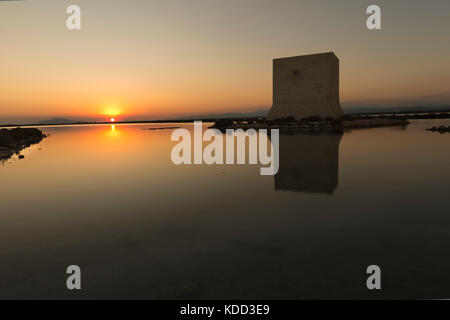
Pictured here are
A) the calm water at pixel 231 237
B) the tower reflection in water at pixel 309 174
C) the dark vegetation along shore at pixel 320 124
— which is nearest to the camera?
the calm water at pixel 231 237

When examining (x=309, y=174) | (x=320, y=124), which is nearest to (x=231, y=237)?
(x=309, y=174)

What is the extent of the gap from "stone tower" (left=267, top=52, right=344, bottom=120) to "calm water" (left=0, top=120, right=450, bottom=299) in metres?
33.9

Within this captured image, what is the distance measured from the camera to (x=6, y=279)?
2.75m

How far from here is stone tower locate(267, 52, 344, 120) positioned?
1537 inches

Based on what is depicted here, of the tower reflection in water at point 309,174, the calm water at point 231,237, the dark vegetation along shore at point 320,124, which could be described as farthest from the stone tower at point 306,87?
the calm water at point 231,237

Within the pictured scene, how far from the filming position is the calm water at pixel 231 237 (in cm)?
255

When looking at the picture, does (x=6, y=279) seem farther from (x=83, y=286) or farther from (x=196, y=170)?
(x=196, y=170)

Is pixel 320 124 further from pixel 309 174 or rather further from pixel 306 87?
pixel 309 174

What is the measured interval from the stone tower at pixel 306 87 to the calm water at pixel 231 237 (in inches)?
1334

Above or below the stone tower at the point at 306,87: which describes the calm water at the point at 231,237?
below

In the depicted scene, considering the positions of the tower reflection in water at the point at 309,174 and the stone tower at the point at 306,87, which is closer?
the tower reflection in water at the point at 309,174

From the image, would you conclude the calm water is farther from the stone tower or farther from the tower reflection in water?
the stone tower

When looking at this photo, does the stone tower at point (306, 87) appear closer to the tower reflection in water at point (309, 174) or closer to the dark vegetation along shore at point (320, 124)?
the dark vegetation along shore at point (320, 124)

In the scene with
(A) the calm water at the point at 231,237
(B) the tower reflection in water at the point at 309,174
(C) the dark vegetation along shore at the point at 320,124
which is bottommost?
(A) the calm water at the point at 231,237
